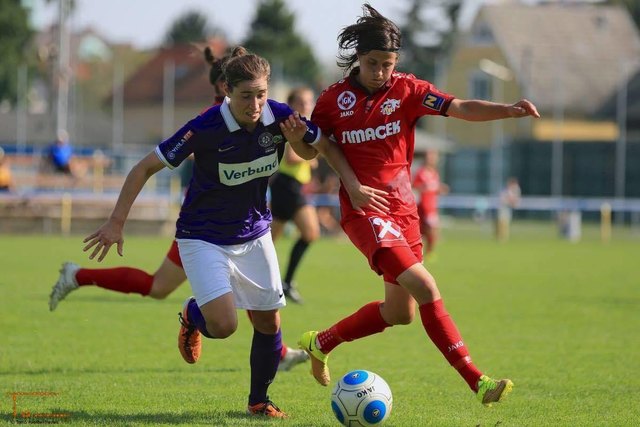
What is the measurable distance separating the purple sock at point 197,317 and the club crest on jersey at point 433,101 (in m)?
1.71

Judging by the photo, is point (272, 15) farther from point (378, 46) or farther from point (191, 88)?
point (378, 46)

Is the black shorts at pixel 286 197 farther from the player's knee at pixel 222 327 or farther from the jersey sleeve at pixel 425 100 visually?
the player's knee at pixel 222 327

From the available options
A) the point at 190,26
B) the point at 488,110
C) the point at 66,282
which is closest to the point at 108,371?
the point at 66,282

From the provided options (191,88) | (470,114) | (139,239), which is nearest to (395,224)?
(470,114)

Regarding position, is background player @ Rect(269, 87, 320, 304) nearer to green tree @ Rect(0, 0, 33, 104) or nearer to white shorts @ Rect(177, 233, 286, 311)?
white shorts @ Rect(177, 233, 286, 311)

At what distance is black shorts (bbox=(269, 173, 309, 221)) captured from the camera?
1220 cm

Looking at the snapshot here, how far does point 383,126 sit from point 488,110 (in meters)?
0.62

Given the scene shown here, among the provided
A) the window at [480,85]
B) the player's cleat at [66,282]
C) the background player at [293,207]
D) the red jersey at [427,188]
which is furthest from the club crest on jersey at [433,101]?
the window at [480,85]

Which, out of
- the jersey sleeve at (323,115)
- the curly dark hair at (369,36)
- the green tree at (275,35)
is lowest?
the jersey sleeve at (323,115)

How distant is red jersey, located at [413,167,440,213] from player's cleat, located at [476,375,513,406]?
47.4 ft

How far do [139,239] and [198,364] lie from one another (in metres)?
17.0

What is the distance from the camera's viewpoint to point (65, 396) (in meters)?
6.62

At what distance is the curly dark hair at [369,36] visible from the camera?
631 cm

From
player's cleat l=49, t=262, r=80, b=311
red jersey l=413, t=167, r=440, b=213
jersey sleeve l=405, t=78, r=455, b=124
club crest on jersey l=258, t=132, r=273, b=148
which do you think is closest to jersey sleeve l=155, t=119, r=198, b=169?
club crest on jersey l=258, t=132, r=273, b=148
